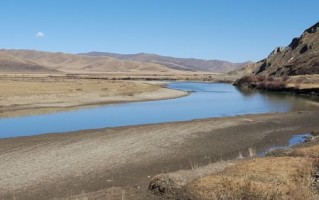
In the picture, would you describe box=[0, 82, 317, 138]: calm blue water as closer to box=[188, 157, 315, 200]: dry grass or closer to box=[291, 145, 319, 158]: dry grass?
box=[291, 145, 319, 158]: dry grass

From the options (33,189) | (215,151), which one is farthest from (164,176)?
(215,151)

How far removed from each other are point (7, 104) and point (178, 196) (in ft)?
124

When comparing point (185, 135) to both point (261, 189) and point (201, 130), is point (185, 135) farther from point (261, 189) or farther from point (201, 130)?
point (261, 189)

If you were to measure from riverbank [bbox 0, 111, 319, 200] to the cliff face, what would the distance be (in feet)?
273

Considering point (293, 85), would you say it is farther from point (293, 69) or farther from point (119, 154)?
point (119, 154)

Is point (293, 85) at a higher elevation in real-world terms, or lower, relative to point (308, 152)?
lower

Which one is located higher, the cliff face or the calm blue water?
the cliff face

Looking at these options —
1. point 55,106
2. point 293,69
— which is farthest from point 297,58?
point 55,106

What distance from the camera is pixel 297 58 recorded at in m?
134

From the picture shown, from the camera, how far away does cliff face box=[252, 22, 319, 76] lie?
116562 millimetres

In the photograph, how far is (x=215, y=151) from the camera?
1000 inches

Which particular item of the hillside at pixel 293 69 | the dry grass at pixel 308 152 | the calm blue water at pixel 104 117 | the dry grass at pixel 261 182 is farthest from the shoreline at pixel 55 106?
the hillside at pixel 293 69

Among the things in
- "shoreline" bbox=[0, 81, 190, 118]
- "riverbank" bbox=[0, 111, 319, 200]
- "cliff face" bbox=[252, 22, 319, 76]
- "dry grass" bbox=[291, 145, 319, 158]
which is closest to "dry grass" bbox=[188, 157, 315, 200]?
"dry grass" bbox=[291, 145, 319, 158]

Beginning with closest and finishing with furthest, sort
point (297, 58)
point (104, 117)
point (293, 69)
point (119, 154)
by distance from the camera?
point (119, 154) → point (104, 117) → point (293, 69) → point (297, 58)
